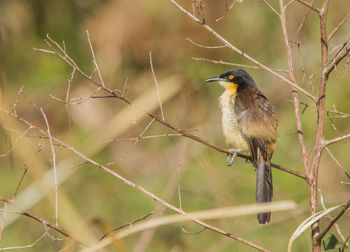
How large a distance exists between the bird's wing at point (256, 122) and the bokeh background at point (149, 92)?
41.5 inches

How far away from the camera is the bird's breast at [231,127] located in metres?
4.78

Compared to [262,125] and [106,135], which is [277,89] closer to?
[262,125]

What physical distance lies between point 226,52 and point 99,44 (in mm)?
1999

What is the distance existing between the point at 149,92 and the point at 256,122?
6.48ft

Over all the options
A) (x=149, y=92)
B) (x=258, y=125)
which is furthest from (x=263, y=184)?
(x=149, y=92)

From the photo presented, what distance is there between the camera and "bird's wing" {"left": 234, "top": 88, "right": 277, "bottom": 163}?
457 centimetres

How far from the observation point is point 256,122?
471cm

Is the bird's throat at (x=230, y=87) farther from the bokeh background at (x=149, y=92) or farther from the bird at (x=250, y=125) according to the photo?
the bokeh background at (x=149, y=92)

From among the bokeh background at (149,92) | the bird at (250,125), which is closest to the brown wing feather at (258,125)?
the bird at (250,125)

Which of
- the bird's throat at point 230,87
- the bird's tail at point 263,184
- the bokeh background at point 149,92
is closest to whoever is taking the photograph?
the bird's tail at point 263,184

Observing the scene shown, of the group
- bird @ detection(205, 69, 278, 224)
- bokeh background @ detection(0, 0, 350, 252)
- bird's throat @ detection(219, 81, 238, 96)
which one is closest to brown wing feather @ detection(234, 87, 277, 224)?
bird @ detection(205, 69, 278, 224)

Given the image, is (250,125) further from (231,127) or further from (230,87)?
(230,87)

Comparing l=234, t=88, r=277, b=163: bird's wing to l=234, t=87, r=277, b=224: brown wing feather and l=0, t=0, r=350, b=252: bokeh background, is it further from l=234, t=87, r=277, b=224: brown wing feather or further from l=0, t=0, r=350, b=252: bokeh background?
l=0, t=0, r=350, b=252: bokeh background

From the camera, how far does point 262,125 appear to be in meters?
4.70
